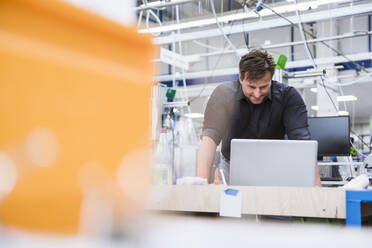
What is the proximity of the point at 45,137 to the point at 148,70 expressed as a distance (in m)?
0.16

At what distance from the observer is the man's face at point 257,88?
2.16m

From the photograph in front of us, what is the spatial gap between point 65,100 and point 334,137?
11.1 ft

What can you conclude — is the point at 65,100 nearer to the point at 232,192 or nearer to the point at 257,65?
the point at 232,192

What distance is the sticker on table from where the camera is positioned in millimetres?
1115

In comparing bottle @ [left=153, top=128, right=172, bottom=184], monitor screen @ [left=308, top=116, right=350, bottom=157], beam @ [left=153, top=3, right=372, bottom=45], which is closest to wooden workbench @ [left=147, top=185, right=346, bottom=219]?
bottle @ [left=153, top=128, right=172, bottom=184]

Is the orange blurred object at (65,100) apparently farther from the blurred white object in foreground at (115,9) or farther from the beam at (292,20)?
the beam at (292,20)

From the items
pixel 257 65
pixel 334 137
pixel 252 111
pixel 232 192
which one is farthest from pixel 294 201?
pixel 334 137

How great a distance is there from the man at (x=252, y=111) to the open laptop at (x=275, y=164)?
1.83 ft

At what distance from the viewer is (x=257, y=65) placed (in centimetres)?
212

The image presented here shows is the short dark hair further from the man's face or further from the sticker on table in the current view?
the sticker on table

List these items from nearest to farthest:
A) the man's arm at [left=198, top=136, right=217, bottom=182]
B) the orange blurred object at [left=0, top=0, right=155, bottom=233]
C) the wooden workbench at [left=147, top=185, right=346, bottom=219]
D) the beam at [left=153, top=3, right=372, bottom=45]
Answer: the orange blurred object at [left=0, top=0, right=155, bottom=233]
the wooden workbench at [left=147, top=185, right=346, bottom=219]
the man's arm at [left=198, top=136, right=217, bottom=182]
the beam at [left=153, top=3, right=372, bottom=45]

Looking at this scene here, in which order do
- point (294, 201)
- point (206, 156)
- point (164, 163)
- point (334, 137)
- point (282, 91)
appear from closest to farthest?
point (294, 201), point (164, 163), point (206, 156), point (282, 91), point (334, 137)

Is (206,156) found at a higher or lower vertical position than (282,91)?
lower

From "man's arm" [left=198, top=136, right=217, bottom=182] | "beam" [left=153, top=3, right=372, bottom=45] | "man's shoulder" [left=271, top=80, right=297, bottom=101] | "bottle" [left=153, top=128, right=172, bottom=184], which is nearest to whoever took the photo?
"bottle" [left=153, top=128, right=172, bottom=184]
